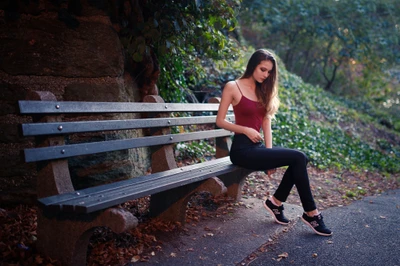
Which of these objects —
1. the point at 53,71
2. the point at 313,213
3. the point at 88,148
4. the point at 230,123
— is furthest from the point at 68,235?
the point at 313,213

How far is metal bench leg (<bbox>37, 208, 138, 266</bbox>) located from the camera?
7.95ft

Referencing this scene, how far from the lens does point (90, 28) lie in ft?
12.7

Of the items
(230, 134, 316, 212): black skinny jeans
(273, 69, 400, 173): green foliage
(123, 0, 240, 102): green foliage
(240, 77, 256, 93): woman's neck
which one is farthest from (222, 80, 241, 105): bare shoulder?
(273, 69, 400, 173): green foliage

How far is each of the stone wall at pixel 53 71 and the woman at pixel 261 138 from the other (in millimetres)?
1145

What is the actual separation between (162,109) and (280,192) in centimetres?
142

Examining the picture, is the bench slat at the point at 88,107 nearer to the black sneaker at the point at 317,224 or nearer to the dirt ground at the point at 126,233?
the dirt ground at the point at 126,233

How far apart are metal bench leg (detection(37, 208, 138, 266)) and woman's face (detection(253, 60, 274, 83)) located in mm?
2201

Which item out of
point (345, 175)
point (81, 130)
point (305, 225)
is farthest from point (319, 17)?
point (81, 130)

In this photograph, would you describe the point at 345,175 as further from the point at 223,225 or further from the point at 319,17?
the point at 319,17

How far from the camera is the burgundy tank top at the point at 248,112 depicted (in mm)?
3963

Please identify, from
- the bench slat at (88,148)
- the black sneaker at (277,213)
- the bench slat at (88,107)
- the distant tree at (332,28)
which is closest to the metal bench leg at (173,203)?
the bench slat at (88,148)

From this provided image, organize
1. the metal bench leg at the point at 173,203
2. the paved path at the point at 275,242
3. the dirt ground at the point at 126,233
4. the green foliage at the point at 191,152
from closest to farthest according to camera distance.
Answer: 1. the dirt ground at the point at 126,233
2. the paved path at the point at 275,242
3. the metal bench leg at the point at 173,203
4. the green foliage at the point at 191,152

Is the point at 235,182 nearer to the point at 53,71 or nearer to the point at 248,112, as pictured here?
the point at 248,112

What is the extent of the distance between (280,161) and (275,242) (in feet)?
2.44
